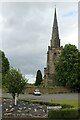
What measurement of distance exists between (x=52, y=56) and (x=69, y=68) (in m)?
18.2

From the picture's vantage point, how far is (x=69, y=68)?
66.5 meters

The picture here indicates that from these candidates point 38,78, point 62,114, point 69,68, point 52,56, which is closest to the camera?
point 62,114

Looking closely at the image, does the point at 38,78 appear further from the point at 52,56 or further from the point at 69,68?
the point at 69,68

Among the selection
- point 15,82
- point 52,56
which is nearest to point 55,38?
point 52,56

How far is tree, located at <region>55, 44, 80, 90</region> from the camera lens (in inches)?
2532

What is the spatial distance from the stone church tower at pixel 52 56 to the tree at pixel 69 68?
797 cm

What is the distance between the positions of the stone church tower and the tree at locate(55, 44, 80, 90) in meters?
7.97

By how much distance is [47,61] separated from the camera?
3332 inches

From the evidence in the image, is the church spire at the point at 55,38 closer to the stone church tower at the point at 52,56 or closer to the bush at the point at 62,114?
the stone church tower at the point at 52,56

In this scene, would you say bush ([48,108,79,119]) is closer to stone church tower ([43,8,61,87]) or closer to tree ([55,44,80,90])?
tree ([55,44,80,90])

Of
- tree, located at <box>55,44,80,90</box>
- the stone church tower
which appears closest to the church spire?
the stone church tower

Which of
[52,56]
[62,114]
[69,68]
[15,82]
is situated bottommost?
[62,114]

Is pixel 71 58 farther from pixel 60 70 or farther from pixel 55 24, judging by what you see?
pixel 55 24

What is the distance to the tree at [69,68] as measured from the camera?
64312 millimetres
